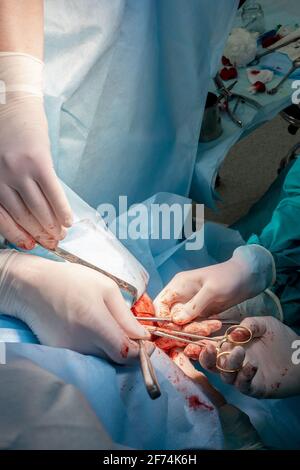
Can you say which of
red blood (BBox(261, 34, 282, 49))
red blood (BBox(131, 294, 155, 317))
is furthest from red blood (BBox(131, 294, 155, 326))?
red blood (BBox(261, 34, 282, 49))

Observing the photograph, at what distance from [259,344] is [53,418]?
685 mm

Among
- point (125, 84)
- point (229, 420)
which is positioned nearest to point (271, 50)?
point (125, 84)

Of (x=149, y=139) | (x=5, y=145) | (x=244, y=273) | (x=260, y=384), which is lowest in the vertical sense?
(x=260, y=384)

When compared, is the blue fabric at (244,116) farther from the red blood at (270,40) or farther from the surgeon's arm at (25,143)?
the surgeon's arm at (25,143)

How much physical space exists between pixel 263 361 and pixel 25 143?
0.77m

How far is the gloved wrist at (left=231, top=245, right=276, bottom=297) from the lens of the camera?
1.33 meters

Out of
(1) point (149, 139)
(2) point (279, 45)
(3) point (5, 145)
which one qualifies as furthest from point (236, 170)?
(3) point (5, 145)

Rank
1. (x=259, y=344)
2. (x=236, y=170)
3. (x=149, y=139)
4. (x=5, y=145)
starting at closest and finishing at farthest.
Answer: (x=5, y=145), (x=259, y=344), (x=149, y=139), (x=236, y=170)

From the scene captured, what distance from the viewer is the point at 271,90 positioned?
1.84 meters

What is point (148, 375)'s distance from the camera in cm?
95

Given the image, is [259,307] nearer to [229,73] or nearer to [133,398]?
[133,398]

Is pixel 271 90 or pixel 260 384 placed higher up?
pixel 271 90

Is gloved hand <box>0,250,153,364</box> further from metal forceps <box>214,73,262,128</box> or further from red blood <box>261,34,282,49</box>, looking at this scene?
red blood <box>261,34,282,49</box>
